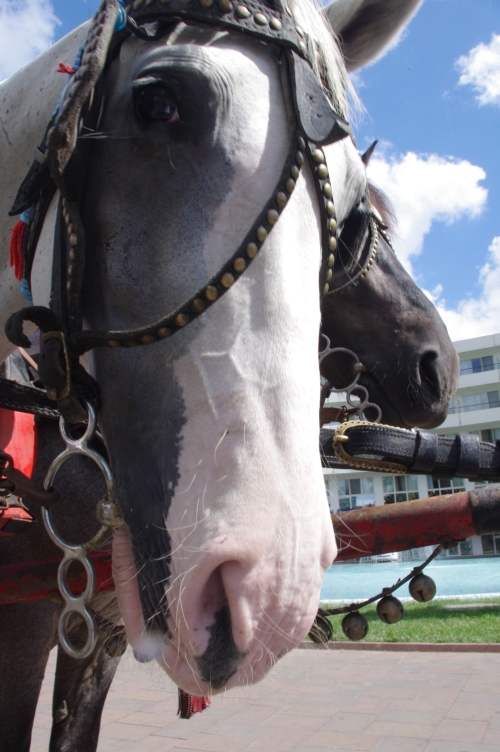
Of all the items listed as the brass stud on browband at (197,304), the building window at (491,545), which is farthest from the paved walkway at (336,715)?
the building window at (491,545)

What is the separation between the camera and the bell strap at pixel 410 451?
175 cm

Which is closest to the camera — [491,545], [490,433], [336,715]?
[336,715]

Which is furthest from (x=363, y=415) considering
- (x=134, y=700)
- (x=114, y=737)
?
(x=134, y=700)

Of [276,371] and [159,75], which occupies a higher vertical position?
[159,75]

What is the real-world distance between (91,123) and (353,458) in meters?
1.20

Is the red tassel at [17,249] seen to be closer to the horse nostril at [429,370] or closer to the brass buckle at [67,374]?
the brass buckle at [67,374]

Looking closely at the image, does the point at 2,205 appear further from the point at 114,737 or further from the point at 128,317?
the point at 114,737

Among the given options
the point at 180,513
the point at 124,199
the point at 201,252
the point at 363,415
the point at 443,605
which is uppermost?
the point at 124,199

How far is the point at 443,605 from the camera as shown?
30.5ft

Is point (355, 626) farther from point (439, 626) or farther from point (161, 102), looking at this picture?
point (439, 626)

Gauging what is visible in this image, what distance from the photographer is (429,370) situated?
76.3 inches

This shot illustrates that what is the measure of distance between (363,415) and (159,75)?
1351 millimetres

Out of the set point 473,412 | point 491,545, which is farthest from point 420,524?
point 473,412

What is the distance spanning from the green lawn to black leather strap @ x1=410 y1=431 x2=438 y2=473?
179 inches
